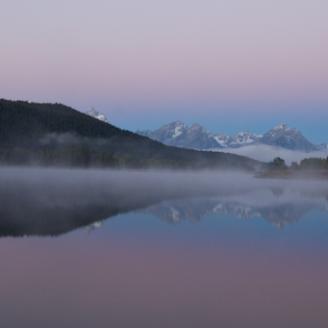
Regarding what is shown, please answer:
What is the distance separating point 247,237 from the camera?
27031 millimetres

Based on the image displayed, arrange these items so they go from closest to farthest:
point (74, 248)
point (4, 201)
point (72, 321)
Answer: point (72, 321) → point (74, 248) → point (4, 201)

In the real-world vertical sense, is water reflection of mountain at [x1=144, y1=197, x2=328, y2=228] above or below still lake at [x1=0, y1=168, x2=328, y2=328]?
above

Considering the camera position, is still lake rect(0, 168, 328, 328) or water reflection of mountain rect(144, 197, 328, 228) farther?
water reflection of mountain rect(144, 197, 328, 228)

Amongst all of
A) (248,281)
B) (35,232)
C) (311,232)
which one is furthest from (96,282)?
(311,232)

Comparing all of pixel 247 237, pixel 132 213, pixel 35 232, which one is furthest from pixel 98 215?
pixel 247 237

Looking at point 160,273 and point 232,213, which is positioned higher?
point 232,213

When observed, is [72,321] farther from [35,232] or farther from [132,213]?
[132,213]

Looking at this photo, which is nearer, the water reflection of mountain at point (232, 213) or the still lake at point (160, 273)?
the still lake at point (160, 273)

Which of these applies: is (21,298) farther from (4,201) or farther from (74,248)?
(4,201)

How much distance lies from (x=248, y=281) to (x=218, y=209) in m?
26.7

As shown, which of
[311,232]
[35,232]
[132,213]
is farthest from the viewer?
[132,213]

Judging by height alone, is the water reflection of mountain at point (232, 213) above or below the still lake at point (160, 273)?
above

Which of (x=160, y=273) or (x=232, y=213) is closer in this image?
(x=160, y=273)

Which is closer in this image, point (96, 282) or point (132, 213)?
point (96, 282)
